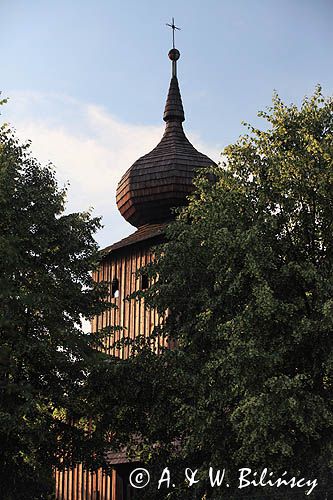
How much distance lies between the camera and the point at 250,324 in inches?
709

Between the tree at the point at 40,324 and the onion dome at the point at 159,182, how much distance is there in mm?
8182

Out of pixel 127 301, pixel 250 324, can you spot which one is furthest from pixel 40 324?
pixel 127 301

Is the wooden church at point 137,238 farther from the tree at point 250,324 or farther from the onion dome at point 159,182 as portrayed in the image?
the tree at point 250,324

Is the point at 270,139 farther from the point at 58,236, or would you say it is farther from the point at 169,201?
the point at 169,201

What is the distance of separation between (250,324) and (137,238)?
1034 centimetres

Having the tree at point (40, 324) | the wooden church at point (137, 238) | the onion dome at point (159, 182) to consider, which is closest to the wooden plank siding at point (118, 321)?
the wooden church at point (137, 238)

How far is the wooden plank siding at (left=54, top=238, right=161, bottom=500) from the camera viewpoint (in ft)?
86.8

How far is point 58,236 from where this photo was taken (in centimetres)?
2067

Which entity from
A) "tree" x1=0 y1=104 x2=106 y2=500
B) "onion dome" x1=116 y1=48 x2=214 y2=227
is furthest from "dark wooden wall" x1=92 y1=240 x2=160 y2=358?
"tree" x1=0 y1=104 x2=106 y2=500

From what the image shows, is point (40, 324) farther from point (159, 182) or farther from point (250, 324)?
point (159, 182)

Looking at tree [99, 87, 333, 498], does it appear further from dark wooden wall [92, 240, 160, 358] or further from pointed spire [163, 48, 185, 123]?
pointed spire [163, 48, 185, 123]

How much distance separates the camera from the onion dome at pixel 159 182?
29.2 metres

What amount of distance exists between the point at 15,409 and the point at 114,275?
10613 mm

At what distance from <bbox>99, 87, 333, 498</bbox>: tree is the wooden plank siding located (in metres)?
5.76
